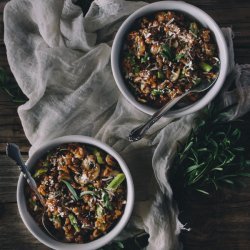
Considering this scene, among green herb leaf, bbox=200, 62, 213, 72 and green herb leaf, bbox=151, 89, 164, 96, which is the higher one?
green herb leaf, bbox=200, 62, 213, 72

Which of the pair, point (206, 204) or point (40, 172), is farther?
point (206, 204)

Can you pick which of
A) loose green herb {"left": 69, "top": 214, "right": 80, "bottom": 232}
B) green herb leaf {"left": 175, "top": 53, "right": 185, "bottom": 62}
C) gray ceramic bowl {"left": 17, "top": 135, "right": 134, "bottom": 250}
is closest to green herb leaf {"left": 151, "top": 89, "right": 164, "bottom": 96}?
green herb leaf {"left": 175, "top": 53, "right": 185, "bottom": 62}

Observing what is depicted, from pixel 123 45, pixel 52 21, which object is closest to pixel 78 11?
pixel 52 21

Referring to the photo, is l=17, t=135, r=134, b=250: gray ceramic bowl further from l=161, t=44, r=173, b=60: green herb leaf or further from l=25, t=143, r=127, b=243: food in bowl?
l=161, t=44, r=173, b=60: green herb leaf

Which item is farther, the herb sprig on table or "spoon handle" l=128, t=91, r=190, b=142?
the herb sprig on table

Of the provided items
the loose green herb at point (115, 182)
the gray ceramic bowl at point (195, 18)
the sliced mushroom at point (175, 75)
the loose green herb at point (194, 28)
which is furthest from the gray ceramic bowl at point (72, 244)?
the loose green herb at point (194, 28)

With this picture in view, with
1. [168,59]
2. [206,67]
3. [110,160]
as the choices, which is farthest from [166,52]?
[110,160]

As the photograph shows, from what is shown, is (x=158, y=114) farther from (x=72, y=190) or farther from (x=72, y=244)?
(x=72, y=244)

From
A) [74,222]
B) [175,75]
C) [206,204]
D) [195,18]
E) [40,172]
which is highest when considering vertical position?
[195,18]
